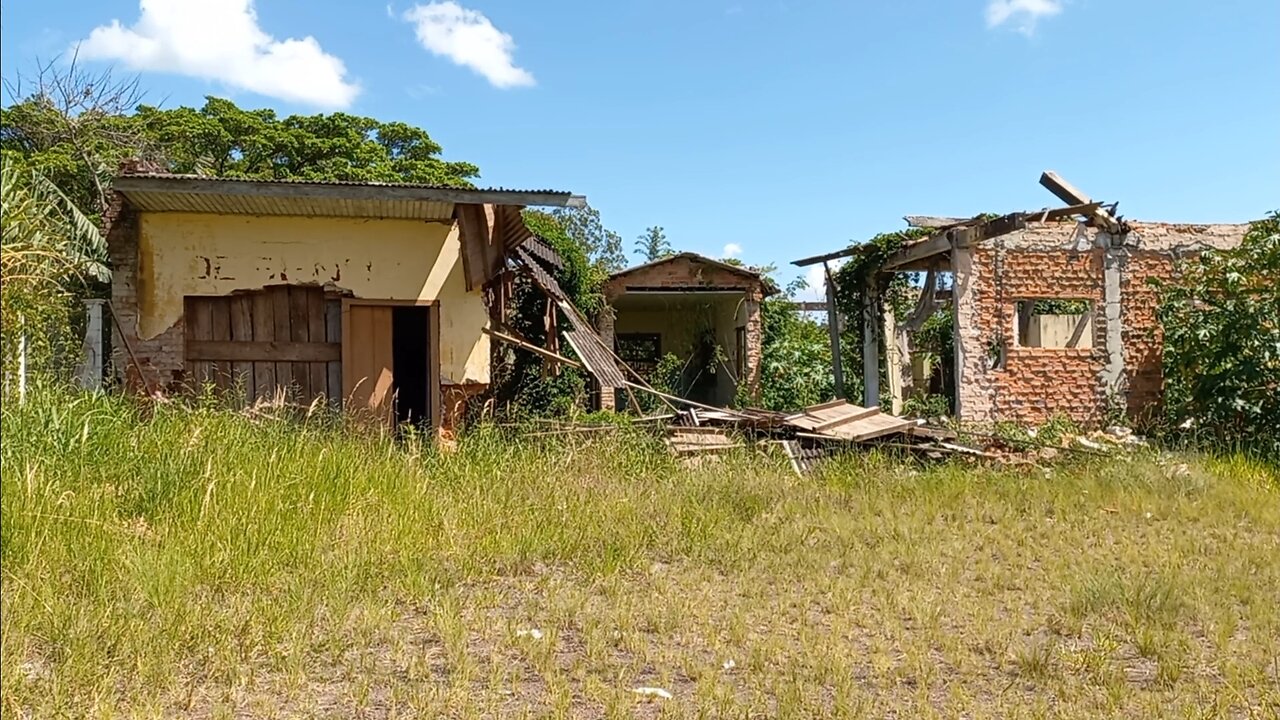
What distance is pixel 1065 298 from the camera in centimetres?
1293

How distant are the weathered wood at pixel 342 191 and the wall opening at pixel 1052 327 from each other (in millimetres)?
8088

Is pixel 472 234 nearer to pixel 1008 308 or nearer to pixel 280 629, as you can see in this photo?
pixel 280 629

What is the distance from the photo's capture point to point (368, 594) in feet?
15.9

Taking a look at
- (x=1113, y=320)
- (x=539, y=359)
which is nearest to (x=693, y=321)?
(x=539, y=359)

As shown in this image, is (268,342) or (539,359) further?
(539,359)

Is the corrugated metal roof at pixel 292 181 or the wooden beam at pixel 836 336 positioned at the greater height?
the corrugated metal roof at pixel 292 181

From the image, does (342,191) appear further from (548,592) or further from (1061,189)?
(1061,189)

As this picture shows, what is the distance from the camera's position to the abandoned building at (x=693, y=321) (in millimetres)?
18188

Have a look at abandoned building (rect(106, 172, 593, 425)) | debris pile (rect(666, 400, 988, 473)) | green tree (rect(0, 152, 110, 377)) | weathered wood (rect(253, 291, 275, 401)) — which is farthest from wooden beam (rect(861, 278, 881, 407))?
green tree (rect(0, 152, 110, 377))

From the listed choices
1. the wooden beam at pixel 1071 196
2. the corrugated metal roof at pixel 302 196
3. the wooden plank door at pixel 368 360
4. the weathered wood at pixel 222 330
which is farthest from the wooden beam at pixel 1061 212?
the weathered wood at pixel 222 330

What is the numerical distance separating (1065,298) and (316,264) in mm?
10636

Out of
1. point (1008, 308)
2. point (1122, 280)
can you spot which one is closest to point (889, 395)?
point (1008, 308)

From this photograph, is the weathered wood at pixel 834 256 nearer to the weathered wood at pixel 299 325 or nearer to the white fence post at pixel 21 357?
the weathered wood at pixel 299 325

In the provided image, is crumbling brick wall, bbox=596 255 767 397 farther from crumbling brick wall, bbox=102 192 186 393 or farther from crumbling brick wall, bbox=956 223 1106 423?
crumbling brick wall, bbox=102 192 186 393
